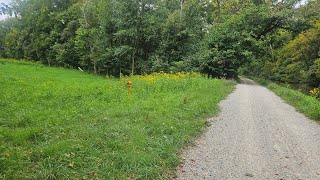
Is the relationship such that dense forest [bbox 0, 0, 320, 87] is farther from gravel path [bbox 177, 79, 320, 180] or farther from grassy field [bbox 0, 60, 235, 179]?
grassy field [bbox 0, 60, 235, 179]

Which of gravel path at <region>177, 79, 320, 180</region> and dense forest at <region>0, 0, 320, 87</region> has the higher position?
dense forest at <region>0, 0, 320, 87</region>

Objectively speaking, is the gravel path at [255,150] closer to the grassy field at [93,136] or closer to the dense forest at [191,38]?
the grassy field at [93,136]

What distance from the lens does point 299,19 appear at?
30719mm

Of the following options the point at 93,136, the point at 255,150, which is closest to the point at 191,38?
the point at 255,150

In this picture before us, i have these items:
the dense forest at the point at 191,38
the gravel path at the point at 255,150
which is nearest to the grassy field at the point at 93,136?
the gravel path at the point at 255,150

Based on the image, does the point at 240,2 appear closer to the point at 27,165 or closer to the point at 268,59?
the point at 268,59

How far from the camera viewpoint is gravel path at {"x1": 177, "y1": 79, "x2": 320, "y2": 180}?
526 centimetres

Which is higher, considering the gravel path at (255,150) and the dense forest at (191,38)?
the dense forest at (191,38)

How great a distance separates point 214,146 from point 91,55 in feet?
105

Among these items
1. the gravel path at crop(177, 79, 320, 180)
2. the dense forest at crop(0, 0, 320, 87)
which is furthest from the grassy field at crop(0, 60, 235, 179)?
the dense forest at crop(0, 0, 320, 87)

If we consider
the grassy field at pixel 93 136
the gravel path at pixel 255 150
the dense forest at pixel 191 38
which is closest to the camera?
the grassy field at pixel 93 136

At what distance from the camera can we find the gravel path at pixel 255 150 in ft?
17.3

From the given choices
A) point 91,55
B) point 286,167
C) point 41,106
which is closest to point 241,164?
point 286,167

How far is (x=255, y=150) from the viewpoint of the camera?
648 centimetres
